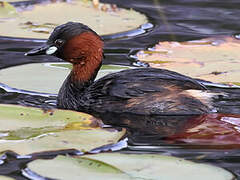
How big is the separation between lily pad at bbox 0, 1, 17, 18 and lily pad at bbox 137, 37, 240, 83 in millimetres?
2192

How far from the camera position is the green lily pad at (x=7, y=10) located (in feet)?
28.8

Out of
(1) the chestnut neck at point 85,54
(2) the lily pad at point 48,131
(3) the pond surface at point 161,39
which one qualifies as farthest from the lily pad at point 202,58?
(2) the lily pad at point 48,131

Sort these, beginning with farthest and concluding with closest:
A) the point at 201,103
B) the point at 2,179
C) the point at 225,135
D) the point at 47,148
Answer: the point at 201,103 < the point at 225,135 < the point at 47,148 < the point at 2,179

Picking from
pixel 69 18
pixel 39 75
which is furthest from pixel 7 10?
pixel 39 75

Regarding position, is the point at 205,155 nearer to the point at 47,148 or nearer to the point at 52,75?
the point at 47,148

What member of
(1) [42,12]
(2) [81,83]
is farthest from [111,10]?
(2) [81,83]

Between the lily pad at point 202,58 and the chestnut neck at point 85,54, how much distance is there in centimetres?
81

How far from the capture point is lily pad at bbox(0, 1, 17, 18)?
28.8 feet

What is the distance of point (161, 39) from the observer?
27.4 ft

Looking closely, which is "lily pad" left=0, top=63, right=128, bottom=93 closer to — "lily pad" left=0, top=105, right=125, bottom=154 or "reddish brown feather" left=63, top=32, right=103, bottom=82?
"reddish brown feather" left=63, top=32, right=103, bottom=82

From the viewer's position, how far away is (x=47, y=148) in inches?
185

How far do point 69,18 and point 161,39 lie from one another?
4.11ft

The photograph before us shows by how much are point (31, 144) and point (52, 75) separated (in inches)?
86.9

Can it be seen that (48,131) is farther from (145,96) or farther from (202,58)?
(202,58)
